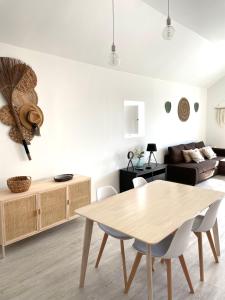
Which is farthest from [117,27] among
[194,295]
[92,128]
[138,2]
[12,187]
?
[194,295]

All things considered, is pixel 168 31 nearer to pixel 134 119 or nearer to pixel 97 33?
pixel 97 33

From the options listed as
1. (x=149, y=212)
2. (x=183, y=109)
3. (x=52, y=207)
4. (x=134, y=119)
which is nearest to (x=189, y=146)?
(x=183, y=109)

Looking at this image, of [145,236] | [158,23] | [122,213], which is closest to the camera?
[145,236]

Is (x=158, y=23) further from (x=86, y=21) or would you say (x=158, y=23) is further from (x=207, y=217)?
(x=207, y=217)

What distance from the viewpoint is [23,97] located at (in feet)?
10.2

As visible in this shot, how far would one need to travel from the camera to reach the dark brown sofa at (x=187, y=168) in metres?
5.19

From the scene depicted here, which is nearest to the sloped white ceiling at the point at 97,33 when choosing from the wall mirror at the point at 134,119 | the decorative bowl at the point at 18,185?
the wall mirror at the point at 134,119

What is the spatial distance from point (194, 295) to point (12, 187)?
82.6 inches

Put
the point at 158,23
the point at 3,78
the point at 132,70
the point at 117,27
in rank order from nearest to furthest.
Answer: the point at 3,78 → the point at 117,27 → the point at 158,23 → the point at 132,70

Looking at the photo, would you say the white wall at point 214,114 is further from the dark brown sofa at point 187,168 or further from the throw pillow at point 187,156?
the throw pillow at point 187,156

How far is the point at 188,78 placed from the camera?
603 cm

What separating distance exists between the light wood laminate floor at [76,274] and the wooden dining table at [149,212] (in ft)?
0.58

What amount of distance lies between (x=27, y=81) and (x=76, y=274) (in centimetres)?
235

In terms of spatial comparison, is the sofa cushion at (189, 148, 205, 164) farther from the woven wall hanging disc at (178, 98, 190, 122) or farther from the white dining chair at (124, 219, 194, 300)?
the white dining chair at (124, 219, 194, 300)
